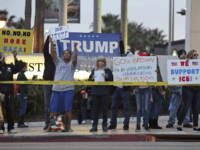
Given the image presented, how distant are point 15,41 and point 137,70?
12.0ft

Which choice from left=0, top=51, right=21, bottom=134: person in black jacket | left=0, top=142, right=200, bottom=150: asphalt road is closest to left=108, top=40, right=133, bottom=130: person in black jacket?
left=0, top=142, right=200, bottom=150: asphalt road

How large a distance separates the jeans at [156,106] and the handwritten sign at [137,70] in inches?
24.5

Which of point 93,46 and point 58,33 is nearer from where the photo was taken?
point 58,33

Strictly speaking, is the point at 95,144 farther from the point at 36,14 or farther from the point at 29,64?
the point at 36,14

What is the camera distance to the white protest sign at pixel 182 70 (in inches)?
362

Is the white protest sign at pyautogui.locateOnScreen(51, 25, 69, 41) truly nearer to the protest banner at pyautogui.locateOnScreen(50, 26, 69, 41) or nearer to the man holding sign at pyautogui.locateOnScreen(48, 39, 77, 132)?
the protest banner at pyautogui.locateOnScreen(50, 26, 69, 41)

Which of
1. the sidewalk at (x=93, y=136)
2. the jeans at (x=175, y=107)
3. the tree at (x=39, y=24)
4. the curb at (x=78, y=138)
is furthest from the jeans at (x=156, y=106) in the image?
the tree at (x=39, y=24)

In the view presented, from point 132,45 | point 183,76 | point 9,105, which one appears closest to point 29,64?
point 9,105

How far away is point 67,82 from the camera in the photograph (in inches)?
352

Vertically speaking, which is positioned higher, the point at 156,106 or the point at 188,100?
the point at 188,100

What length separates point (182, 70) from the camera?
30.3 feet

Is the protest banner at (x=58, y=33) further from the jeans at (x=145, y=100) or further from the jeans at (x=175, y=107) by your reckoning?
the jeans at (x=175, y=107)

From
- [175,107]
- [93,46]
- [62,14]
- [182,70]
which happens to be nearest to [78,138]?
[182,70]

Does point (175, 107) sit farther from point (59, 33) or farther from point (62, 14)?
point (62, 14)
